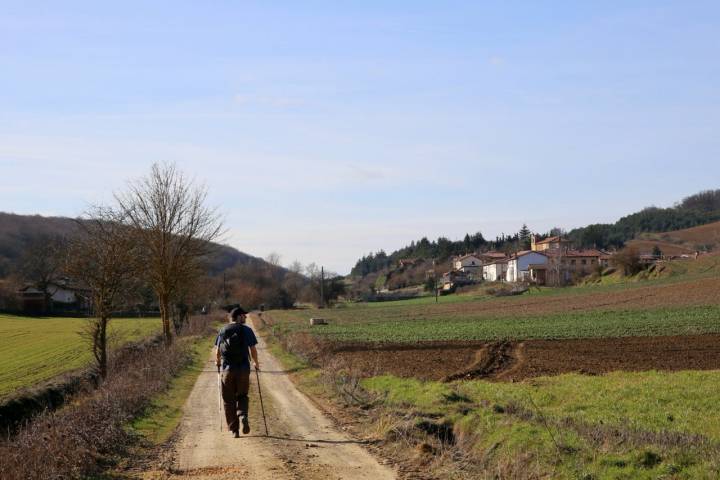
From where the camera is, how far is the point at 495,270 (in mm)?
161625

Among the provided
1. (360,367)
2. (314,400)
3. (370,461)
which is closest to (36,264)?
(360,367)

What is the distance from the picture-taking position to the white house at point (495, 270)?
159m

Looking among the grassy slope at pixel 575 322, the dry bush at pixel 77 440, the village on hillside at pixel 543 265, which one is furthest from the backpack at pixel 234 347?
the village on hillside at pixel 543 265

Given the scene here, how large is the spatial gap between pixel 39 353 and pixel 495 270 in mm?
125317

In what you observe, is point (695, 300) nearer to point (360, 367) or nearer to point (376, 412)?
point (360, 367)

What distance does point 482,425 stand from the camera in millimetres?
12125

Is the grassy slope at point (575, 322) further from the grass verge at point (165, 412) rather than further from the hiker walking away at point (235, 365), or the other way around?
the hiker walking away at point (235, 365)

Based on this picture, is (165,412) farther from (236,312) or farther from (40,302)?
(40,302)

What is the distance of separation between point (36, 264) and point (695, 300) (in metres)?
88.9

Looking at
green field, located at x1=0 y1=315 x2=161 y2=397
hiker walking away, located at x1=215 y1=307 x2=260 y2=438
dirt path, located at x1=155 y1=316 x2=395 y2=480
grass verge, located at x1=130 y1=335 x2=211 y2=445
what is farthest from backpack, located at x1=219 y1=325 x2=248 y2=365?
green field, located at x1=0 y1=315 x2=161 y2=397

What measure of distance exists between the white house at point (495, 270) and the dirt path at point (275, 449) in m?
142

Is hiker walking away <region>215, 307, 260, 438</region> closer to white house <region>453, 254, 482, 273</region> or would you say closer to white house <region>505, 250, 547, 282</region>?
white house <region>505, 250, 547, 282</region>

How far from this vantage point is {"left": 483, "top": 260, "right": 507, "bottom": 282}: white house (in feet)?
520

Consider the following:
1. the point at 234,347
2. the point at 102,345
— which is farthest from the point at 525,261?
the point at 234,347
